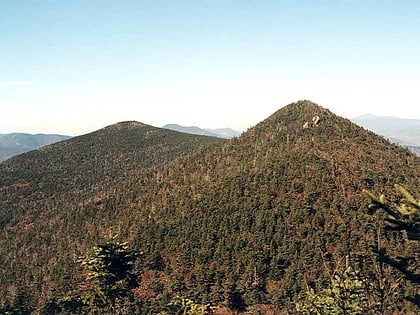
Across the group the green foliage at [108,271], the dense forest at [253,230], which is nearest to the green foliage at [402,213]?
the green foliage at [108,271]

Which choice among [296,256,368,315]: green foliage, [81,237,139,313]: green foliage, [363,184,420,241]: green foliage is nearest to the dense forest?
[81,237,139,313]: green foliage

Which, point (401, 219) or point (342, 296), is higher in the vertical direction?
point (401, 219)

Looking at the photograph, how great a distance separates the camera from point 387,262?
17.2m

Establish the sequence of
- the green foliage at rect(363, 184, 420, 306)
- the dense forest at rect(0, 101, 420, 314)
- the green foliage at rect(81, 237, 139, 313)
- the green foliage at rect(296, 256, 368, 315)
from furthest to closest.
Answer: the dense forest at rect(0, 101, 420, 314) < the green foliage at rect(81, 237, 139, 313) < the green foliage at rect(296, 256, 368, 315) < the green foliage at rect(363, 184, 420, 306)

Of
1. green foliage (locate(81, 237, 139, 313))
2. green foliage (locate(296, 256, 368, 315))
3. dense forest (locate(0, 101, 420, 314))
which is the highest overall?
green foliage (locate(296, 256, 368, 315))

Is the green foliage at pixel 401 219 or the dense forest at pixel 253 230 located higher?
the green foliage at pixel 401 219

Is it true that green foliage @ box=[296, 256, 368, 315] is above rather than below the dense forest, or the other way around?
above

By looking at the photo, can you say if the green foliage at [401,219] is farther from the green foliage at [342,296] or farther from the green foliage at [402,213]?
the green foliage at [342,296]

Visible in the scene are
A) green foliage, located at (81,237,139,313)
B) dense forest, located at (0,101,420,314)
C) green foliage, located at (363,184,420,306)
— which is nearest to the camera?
green foliage, located at (363,184,420,306)

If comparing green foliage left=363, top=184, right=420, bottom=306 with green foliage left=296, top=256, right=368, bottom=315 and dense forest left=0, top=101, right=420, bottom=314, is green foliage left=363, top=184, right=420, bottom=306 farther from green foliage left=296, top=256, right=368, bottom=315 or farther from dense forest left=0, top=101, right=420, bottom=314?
dense forest left=0, top=101, right=420, bottom=314

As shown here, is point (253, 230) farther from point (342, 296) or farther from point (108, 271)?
point (342, 296)

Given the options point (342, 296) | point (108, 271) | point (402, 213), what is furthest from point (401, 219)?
point (108, 271)

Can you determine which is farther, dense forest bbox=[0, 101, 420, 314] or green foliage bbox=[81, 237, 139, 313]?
dense forest bbox=[0, 101, 420, 314]

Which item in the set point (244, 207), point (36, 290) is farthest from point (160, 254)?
point (36, 290)
